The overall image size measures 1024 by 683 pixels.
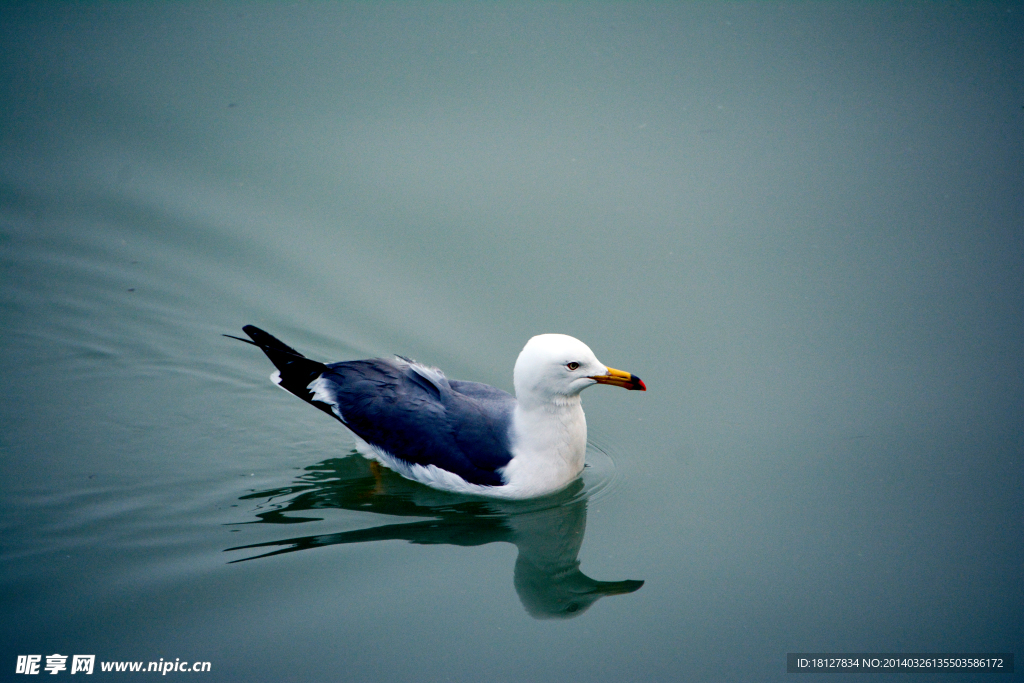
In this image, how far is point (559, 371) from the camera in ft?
17.7

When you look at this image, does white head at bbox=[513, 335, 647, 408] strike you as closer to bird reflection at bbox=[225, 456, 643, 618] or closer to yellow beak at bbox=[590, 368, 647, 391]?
yellow beak at bbox=[590, 368, 647, 391]

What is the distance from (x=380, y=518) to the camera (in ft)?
18.1

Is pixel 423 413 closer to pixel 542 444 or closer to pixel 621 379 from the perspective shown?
pixel 542 444

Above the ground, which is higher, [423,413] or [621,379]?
[621,379]

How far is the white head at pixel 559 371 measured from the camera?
17.6 feet

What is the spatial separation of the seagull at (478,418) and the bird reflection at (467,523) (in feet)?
0.35

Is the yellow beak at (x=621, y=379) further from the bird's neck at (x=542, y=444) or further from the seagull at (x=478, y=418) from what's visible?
the bird's neck at (x=542, y=444)

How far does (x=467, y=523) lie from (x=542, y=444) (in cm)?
66

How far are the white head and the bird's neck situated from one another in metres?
0.08

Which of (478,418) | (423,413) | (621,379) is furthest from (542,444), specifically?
(423,413)

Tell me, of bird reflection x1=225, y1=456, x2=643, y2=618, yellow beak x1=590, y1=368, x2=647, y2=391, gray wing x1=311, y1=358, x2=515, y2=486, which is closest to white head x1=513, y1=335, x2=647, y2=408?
yellow beak x1=590, y1=368, x2=647, y2=391

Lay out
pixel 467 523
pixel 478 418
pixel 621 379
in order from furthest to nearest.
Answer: pixel 478 418 < pixel 467 523 < pixel 621 379

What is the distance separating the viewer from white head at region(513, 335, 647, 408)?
5371 mm

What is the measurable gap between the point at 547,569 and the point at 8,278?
491 centimetres
